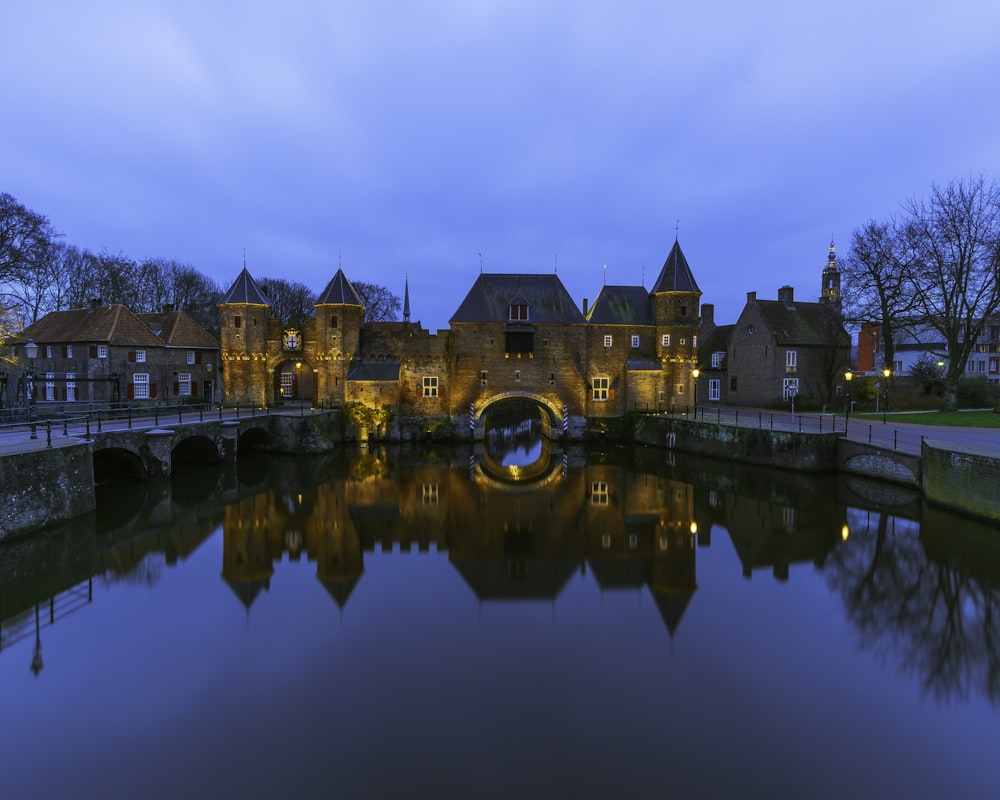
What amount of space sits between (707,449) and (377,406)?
52.0 ft

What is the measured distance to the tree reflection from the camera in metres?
7.93

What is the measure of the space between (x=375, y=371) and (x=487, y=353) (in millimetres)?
5799

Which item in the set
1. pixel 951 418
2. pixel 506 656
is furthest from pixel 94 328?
pixel 951 418

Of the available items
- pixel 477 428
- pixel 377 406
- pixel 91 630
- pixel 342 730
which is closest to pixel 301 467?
pixel 377 406

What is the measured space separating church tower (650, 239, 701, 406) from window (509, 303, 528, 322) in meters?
6.77

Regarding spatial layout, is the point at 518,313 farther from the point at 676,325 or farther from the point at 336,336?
the point at 336,336

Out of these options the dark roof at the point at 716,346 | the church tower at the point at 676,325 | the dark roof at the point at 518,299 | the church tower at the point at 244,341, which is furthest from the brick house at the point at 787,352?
the church tower at the point at 244,341

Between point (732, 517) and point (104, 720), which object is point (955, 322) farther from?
point (104, 720)

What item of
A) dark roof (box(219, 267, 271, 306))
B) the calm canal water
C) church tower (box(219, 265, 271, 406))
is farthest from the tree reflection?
dark roof (box(219, 267, 271, 306))

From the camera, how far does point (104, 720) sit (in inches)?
261

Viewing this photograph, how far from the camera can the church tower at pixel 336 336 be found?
97.0 feet

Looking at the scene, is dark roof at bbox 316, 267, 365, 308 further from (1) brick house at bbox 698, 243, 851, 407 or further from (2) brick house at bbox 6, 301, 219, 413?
(1) brick house at bbox 698, 243, 851, 407

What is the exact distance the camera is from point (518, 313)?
3011cm

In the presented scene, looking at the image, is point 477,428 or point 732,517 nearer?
point 732,517
